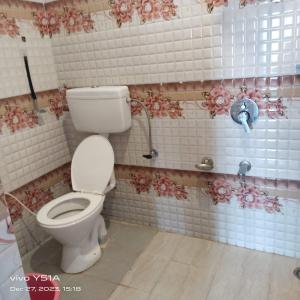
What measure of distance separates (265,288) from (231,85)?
1.12 meters

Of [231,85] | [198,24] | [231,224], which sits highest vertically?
[198,24]

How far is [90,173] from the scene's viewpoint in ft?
6.73

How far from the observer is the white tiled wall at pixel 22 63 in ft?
6.21

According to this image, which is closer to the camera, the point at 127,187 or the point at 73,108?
the point at 73,108

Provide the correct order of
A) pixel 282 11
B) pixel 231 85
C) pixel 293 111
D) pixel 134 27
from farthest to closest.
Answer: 1. pixel 134 27
2. pixel 231 85
3. pixel 293 111
4. pixel 282 11

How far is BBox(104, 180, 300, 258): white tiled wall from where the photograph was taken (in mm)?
1802

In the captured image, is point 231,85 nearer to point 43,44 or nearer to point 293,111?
point 293,111

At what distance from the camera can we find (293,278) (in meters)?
1.67

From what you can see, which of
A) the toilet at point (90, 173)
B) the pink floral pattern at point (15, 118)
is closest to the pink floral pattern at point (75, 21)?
the toilet at point (90, 173)

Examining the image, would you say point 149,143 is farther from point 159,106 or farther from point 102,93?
point 102,93

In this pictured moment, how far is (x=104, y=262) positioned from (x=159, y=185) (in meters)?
0.62

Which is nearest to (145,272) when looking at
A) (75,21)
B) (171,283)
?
(171,283)

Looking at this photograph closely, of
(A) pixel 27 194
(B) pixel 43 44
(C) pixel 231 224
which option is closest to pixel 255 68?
(C) pixel 231 224

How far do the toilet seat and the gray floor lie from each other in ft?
1.11
